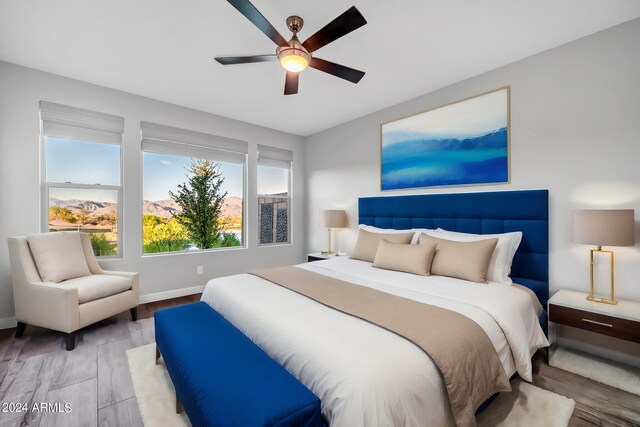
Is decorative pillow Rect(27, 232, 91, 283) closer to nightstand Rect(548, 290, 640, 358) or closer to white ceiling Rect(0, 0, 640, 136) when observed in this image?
white ceiling Rect(0, 0, 640, 136)

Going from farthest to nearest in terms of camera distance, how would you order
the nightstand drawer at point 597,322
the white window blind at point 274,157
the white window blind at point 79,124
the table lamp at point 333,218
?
the white window blind at point 274,157
the table lamp at point 333,218
the white window blind at point 79,124
the nightstand drawer at point 597,322

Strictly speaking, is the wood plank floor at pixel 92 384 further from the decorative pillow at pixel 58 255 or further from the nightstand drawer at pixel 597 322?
the decorative pillow at pixel 58 255

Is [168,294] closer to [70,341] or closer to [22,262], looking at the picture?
[70,341]

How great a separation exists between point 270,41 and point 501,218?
2784 mm

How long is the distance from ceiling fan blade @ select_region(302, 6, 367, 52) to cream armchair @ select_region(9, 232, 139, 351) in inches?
115

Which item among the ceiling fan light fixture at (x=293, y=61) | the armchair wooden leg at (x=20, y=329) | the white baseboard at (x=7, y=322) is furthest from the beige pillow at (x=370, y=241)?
the white baseboard at (x=7, y=322)

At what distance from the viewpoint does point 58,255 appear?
9.32 ft

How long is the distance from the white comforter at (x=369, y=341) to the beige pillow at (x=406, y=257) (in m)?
0.16

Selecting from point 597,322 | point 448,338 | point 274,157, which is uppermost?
point 274,157

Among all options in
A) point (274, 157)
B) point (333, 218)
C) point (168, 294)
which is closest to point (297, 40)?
point (333, 218)

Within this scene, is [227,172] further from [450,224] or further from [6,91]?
[450,224]

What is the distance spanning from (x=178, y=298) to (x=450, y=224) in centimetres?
368

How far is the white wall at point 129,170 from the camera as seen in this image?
9.45 feet

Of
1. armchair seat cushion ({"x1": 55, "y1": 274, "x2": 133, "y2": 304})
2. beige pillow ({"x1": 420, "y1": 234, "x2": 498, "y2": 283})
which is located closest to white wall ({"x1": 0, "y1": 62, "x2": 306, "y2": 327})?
armchair seat cushion ({"x1": 55, "y1": 274, "x2": 133, "y2": 304})
